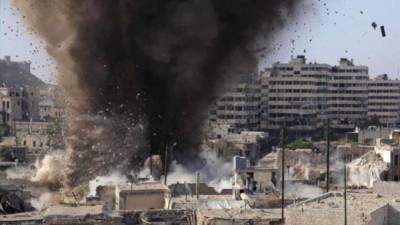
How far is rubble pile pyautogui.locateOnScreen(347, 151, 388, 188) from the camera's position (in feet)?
64.7

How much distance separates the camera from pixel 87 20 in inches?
744

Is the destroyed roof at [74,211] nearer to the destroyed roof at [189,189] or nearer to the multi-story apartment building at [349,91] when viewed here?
the destroyed roof at [189,189]

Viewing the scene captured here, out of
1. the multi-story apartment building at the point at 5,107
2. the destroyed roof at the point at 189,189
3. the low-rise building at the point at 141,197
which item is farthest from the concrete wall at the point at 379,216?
the multi-story apartment building at the point at 5,107

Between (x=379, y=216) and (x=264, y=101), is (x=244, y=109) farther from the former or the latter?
(x=379, y=216)

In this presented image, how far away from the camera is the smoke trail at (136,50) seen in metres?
18.9

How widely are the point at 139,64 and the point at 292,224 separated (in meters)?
11.1

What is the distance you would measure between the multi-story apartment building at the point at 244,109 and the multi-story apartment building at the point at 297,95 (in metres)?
0.93

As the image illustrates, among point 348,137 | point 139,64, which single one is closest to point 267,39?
point 139,64

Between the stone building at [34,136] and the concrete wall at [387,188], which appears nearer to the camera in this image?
the concrete wall at [387,188]

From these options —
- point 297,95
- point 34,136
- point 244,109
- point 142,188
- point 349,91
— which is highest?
point 349,91

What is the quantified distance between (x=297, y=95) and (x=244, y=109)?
4671mm

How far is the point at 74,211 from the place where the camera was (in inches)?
324

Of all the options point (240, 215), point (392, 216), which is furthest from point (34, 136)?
point (392, 216)

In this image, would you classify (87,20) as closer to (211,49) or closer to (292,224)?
(211,49)
